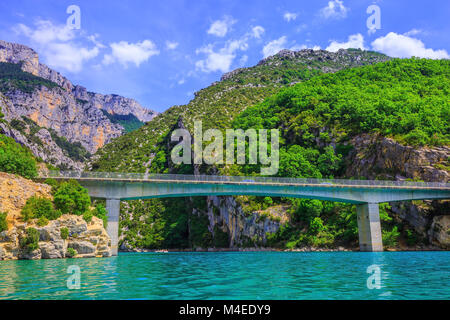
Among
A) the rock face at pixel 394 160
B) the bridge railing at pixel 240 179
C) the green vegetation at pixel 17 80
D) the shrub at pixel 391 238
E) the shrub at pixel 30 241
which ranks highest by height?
the green vegetation at pixel 17 80

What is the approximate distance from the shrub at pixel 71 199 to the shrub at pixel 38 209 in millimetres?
1826

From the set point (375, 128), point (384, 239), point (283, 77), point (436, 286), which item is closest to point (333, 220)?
point (384, 239)

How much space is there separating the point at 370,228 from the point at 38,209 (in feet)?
150

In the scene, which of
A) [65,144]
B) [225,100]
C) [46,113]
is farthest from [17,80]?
[225,100]

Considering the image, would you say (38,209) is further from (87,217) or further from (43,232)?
(87,217)

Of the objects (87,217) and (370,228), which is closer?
(87,217)

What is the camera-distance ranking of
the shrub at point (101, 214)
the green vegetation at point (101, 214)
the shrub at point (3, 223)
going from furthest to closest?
1. the shrub at point (101, 214)
2. the green vegetation at point (101, 214)
3. the shrub at point (3, 223)

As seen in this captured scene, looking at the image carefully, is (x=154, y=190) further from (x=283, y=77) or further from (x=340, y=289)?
(x=283, y=77)

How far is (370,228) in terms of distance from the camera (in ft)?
174

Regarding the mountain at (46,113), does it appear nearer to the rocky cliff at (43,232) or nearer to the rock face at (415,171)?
the rocky cliff at (43,232)

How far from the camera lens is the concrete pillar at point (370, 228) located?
52.3 m

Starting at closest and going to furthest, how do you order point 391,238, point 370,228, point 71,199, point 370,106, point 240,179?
1. point 71,199
2. point 370,228
3. point 240,179
4. point 391,238
5. point 370,106

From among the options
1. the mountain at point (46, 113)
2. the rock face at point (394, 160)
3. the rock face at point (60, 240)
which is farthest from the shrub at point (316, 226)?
the mountain at point (46, 113)

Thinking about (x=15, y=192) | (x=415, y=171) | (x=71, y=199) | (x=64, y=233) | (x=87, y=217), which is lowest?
(x=64, y=233)
